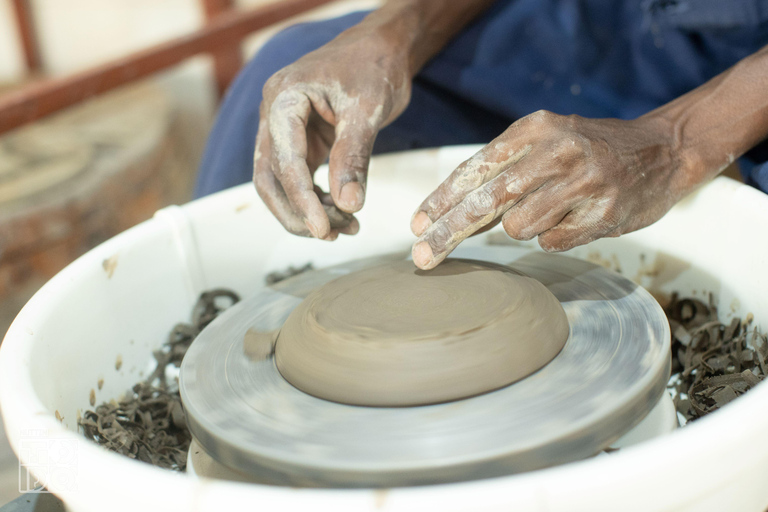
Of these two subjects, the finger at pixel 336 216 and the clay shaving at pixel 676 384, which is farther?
the finger at pixel 336 216

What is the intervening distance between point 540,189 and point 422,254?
15 centimetres

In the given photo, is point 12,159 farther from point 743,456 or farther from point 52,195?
→ point 743,456

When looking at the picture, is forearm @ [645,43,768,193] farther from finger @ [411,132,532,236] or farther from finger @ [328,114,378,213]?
finger @ [328,114,378,213]

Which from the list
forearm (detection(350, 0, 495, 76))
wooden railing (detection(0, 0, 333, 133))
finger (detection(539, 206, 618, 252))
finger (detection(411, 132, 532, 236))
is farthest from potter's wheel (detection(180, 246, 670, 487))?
wooden railing (detection(0, 0, 333, 133))

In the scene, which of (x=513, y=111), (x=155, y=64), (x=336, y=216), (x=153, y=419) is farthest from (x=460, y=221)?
(x=155, y=64)

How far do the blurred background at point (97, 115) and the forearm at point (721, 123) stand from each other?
3.53 ft

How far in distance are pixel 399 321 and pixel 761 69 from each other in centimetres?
58

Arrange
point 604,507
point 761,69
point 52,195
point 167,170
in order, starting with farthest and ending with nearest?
point 167,170
point 52,195
point 761,69
point 604,507

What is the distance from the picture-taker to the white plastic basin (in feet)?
1.56

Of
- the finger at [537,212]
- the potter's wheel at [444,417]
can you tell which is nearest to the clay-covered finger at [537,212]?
the finger at [537,212]

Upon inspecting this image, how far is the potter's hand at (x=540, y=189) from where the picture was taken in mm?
730

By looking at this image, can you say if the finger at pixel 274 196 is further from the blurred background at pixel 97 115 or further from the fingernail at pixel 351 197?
the blurred background at pixel 97 115

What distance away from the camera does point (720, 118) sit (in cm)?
88

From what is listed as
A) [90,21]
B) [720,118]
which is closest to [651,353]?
[720,118]
